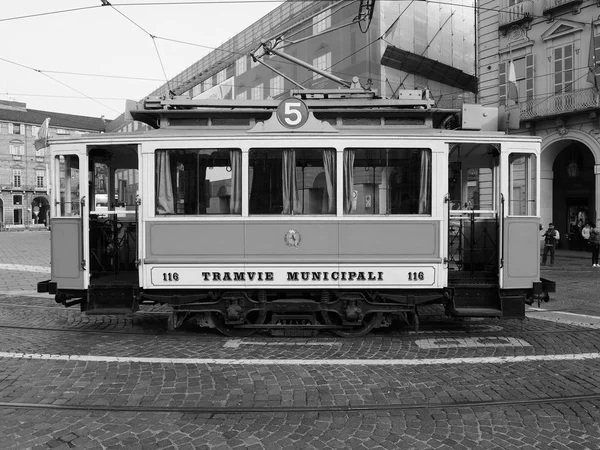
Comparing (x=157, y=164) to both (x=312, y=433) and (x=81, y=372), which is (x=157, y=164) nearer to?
(x=81, y=372)

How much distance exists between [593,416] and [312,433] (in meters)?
2.46

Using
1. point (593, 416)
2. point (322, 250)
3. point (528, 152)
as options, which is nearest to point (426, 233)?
point (322, 250)

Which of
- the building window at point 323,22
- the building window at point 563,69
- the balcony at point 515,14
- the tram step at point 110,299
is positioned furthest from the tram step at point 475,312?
the building window at point 323,22

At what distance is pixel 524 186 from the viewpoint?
6684 mm

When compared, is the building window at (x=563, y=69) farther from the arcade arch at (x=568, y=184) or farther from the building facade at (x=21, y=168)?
the building facade at (x=21, y=168)

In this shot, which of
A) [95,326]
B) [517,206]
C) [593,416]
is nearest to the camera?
[593,416]

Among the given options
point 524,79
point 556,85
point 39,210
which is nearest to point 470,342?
point 556,85

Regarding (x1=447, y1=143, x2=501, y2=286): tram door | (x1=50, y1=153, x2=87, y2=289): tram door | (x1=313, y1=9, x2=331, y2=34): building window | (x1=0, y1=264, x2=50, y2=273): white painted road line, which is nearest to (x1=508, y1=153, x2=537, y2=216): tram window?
(x1=447, y1=143, x2=501, y2=286): tram door

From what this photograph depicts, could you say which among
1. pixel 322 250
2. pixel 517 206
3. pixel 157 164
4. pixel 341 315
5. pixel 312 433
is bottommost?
pixel 312 433

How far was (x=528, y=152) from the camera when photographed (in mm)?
6543

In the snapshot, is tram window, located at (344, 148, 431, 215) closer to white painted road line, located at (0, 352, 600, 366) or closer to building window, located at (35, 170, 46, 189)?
white painted road line, located at (0, 352, 600, 366)

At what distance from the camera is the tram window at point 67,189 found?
22.0 ft

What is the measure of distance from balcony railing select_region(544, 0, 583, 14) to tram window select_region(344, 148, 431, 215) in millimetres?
18071

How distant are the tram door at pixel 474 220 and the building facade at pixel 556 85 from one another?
1348cm
